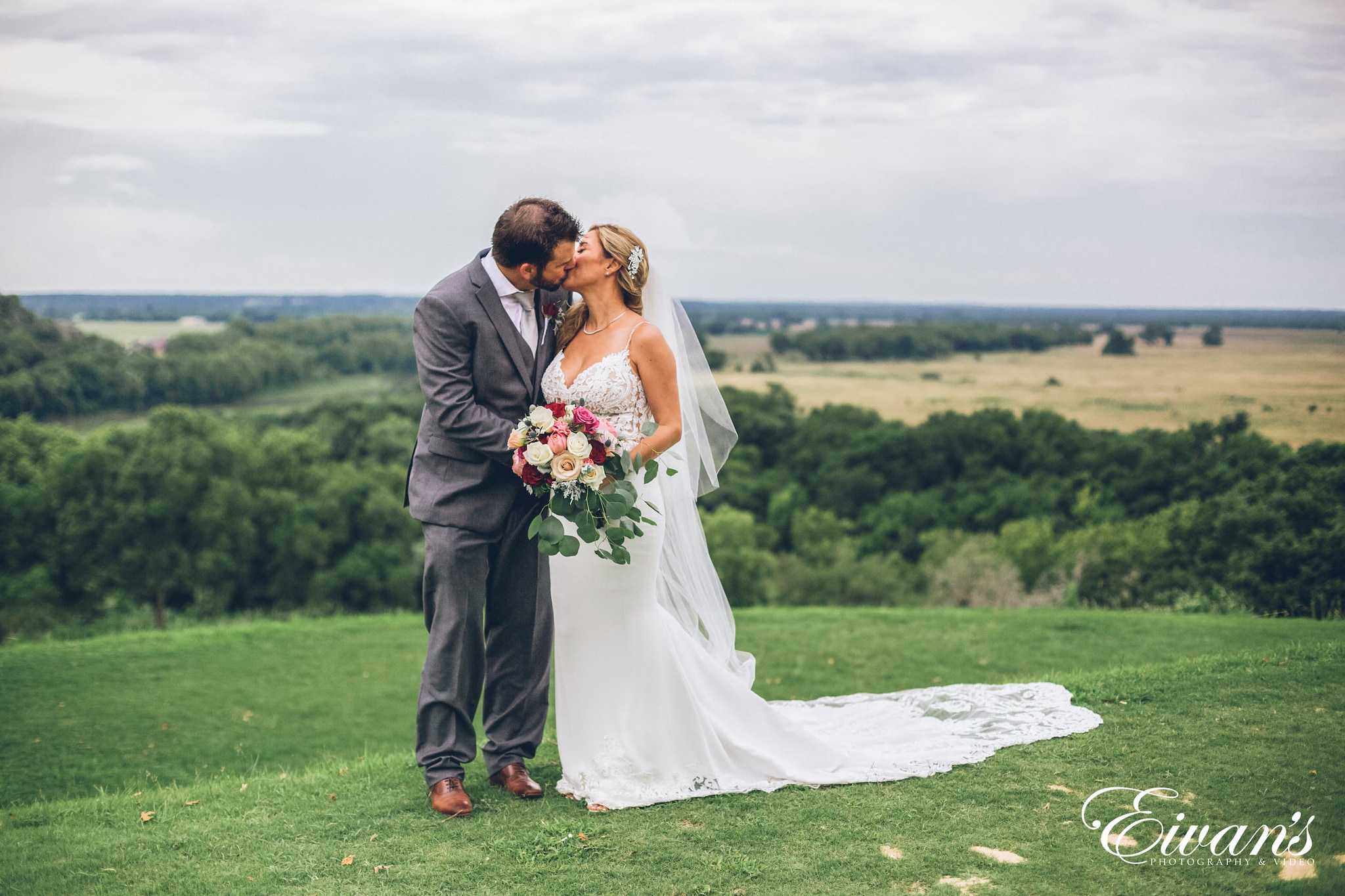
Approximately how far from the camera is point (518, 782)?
4496 mm

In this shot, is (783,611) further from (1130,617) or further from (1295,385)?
(1295,385)

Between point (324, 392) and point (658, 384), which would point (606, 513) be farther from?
point (324, 392)

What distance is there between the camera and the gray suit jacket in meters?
4.27

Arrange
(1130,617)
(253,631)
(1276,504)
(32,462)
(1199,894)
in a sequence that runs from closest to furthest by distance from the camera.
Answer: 1. (1199,894)
2. (1130,617)
3. (253,631)
4. (1276,504)
5. (32,462)

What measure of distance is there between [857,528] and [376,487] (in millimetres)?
19762

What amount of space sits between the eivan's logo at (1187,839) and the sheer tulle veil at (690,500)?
1823 mm

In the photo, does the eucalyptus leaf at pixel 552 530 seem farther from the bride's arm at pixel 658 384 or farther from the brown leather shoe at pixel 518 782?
the brown leather shoe at pixel 518 782

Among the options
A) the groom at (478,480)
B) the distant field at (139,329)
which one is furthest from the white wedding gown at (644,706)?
the distant field at (139,329)

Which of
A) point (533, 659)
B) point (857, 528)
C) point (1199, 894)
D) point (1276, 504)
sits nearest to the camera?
point (1199, 894)

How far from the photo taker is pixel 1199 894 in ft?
10.3

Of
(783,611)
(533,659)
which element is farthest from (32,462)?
(533,659)

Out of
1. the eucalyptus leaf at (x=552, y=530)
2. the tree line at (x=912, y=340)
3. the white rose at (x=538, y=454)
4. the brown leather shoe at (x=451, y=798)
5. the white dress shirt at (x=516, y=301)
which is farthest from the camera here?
the tree line at (x=912, y=340)

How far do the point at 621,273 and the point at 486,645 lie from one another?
6.71 feet

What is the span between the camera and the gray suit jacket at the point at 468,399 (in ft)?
14.0
